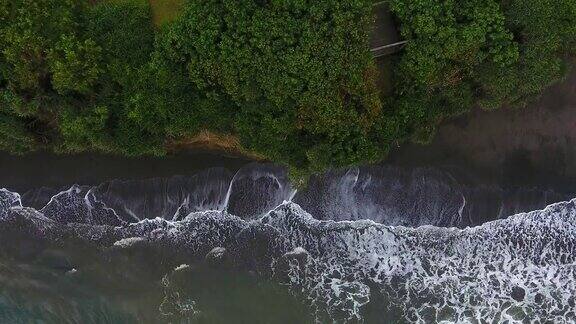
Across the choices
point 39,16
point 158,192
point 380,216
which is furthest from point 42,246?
point 380,216

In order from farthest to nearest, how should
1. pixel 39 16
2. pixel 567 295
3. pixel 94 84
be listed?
1. pixel 567 295
2. pixel 94 84
3. pixel 39 16

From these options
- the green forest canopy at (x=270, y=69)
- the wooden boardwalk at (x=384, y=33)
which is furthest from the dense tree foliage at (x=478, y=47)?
the wooden boardwalk at (x=384, y=33)

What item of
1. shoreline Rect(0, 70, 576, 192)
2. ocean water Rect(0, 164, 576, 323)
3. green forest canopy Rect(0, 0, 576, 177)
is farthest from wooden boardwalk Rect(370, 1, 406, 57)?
ocean water Rect(0, 164, 576, 323)

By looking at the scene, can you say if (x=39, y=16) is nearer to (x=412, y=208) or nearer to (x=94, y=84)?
(x=94, y=84)

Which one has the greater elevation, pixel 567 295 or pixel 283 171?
pixel 283 171

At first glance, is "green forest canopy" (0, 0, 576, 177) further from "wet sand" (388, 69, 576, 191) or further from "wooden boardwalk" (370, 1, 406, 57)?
"wet sand" (388, 69, 576, 191)

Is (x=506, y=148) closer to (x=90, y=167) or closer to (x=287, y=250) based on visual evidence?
(x=287, y=250)

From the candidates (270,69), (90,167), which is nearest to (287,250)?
(270,69)
